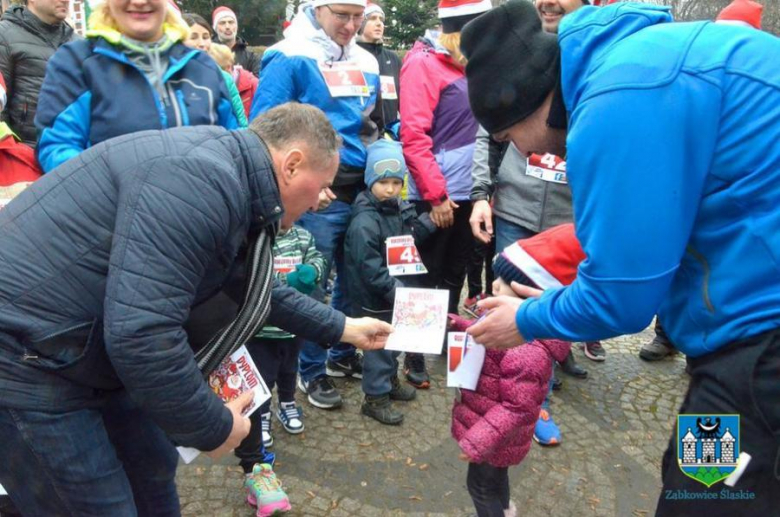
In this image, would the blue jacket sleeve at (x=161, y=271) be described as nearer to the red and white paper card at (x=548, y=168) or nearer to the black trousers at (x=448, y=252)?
the red and white paper card at (x=548, y=168)

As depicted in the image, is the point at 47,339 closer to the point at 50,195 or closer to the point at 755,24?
the point at 50,195

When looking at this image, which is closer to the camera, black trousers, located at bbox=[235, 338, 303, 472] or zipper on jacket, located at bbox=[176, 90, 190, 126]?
zipper on jacket, located at bbox=[176, 90, 190, 126]

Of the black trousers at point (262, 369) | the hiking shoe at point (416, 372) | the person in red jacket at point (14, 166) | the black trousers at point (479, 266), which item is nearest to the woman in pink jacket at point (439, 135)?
the hiking shoe at point (416, 372)

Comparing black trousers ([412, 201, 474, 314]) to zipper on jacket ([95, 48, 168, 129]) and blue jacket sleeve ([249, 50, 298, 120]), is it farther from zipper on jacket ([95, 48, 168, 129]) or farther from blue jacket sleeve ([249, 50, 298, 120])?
zipper on jacket ([95, 48, 168, 129])

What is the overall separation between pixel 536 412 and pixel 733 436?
102 centimetres

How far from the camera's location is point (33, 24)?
13.0 ft

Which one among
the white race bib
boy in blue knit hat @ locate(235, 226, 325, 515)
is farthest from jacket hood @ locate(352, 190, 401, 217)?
the white race bib

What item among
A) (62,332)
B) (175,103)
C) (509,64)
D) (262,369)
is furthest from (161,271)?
(262,369)

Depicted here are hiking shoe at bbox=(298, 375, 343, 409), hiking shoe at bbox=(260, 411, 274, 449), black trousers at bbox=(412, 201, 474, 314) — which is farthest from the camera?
black trousers at bbox=(412, 201, 474, 314)

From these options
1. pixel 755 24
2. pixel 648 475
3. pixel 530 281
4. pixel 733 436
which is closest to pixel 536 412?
pixel 530 281

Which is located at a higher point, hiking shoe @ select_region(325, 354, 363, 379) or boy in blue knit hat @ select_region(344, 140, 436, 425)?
boy in blue knit hat @ select_region(344, 140, 436, 425)

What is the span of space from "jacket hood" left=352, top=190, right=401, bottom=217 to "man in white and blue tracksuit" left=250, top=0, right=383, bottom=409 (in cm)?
14

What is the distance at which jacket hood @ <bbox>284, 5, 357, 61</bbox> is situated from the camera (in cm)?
357

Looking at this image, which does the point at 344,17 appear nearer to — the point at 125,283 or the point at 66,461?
the point at 125,283
